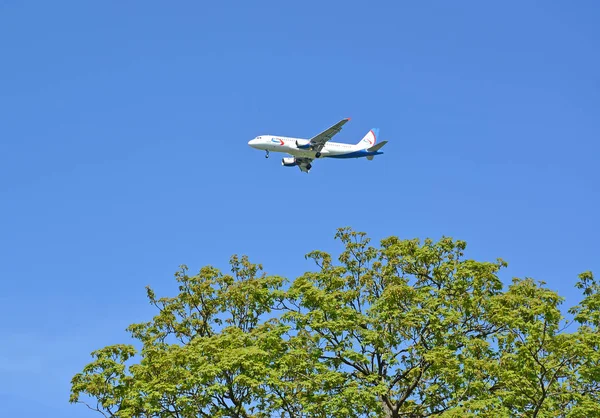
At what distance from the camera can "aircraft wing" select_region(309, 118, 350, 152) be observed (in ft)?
229

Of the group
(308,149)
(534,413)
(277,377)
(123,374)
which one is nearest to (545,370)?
(534,413)

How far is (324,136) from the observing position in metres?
71.8

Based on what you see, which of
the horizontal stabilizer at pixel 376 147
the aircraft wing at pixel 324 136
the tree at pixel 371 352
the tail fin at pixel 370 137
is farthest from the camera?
the tail fin at pixel 370 137

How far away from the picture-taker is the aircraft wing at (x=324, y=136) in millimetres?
69812

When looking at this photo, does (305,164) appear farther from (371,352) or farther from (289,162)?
(371,352)

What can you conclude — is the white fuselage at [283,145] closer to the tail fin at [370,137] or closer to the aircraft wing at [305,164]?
the aircraft wing at [305,164]

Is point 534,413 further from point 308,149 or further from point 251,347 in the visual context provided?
point 308,149

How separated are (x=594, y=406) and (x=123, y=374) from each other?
1816cm

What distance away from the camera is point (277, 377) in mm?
31141

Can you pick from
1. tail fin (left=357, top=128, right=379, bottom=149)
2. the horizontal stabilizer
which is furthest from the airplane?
tail fin (left=357, top=128, right=379, bottom=149)

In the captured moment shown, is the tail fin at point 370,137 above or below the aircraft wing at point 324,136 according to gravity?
above

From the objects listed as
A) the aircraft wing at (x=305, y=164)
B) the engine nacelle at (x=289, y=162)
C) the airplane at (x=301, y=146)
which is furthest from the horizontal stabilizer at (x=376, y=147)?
the engine nacelle at (x=289, y=162)

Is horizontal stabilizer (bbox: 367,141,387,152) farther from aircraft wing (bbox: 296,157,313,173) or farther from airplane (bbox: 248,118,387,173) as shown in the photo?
aircraft wing (bbox: 296,157,313,173)

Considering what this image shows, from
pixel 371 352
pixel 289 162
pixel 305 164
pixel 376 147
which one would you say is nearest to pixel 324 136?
pixel 305 164
